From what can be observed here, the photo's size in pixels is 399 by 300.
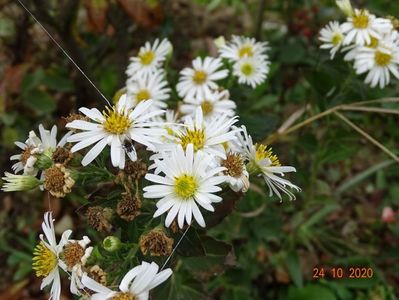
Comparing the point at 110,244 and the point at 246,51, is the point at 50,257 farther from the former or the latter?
the point at 246,51

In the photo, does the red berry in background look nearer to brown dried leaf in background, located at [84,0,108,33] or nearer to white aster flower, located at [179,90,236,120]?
white aster flower, located at [179,90,236,120]

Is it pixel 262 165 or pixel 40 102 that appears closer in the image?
pixel 262 165

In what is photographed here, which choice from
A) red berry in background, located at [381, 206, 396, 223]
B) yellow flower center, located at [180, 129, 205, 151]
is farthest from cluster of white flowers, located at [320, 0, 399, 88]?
red berry in background, located at [381, 206, 396, 223]

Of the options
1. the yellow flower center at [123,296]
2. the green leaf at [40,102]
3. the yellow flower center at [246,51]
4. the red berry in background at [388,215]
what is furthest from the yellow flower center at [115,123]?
the red berry in background at [388,215]

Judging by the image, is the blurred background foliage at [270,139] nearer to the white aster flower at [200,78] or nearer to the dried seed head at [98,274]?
the white aster flower at [200,78]

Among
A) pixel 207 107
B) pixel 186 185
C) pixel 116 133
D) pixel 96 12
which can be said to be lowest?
pixel 186 185
